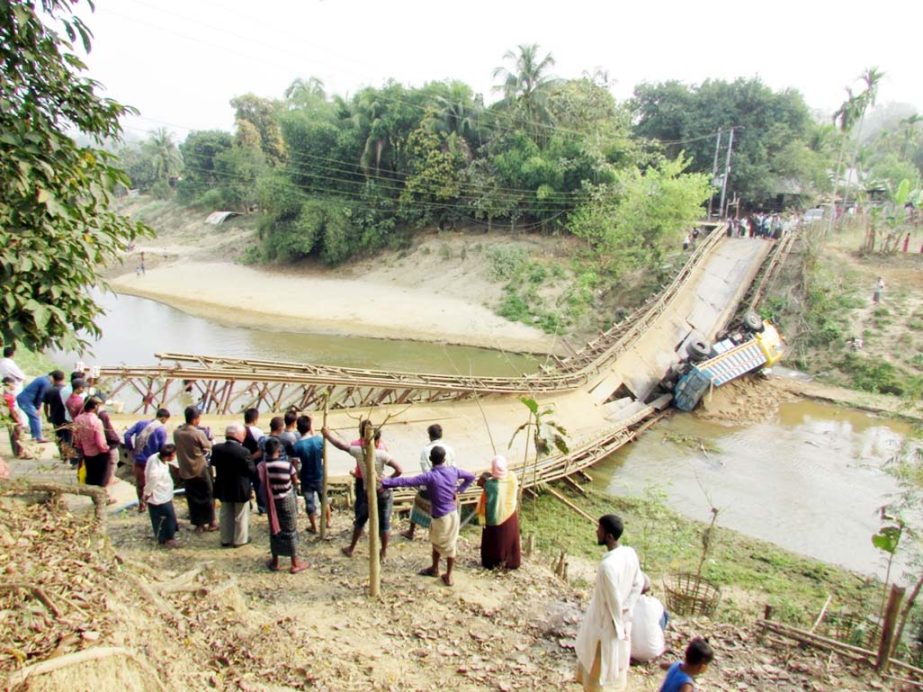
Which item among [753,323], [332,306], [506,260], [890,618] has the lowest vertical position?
[332,306]

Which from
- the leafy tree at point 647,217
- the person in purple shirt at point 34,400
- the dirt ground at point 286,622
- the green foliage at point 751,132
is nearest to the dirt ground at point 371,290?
the leafy tree at point 647,217

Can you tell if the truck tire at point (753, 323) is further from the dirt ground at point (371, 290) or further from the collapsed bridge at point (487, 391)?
the dirt ground at point (371, 290)

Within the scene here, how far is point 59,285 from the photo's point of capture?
4.74 meters

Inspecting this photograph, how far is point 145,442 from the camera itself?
790cm

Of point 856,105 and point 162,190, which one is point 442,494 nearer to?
point 856,105

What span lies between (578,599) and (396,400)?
844cm

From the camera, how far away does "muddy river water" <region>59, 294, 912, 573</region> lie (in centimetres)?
1320

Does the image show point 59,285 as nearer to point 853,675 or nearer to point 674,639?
point 674,639

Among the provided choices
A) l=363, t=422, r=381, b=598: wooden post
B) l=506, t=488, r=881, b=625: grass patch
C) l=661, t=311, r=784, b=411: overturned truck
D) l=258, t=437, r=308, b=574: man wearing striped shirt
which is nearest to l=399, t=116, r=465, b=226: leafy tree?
l=661, t=311, r=784, b=411: overturned truck

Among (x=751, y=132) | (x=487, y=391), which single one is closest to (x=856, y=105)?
(x=751, y=132)

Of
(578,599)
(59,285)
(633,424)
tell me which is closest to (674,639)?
(578,599)

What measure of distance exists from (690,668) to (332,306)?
30770mm

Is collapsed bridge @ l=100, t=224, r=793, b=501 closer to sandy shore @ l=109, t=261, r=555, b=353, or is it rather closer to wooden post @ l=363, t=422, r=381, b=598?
wooden post @ l=363, t=422, r=381, b=598

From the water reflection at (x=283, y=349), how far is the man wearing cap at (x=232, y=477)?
1729 centimetres
